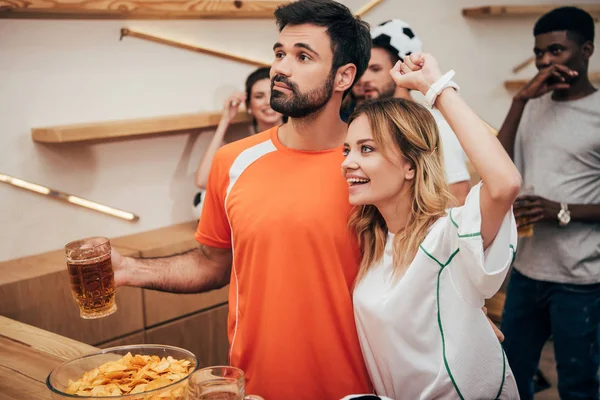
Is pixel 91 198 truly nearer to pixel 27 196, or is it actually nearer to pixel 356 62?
pixel 27 196

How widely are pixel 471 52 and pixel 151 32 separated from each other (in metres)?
2.51

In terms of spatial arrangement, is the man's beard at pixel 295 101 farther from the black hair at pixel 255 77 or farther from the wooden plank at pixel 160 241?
the black hair at pixel 255 77

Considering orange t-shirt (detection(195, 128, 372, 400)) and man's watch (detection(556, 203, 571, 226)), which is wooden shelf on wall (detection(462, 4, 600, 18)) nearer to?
man's watch (detection(556, 203, 571, 226))

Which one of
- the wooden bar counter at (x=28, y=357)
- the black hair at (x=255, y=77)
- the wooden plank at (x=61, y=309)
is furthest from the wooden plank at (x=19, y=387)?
the black hair at (x=255, y=77)

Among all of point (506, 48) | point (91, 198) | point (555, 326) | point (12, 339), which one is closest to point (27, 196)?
point (91, 198)

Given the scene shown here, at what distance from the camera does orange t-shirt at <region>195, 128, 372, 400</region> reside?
5.98 ft

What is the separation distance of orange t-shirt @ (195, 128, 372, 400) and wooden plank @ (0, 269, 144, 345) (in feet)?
4.11

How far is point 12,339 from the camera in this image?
2.08 meters

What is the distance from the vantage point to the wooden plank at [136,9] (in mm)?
2916

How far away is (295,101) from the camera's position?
1891 mm

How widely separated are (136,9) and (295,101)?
1.67 metres

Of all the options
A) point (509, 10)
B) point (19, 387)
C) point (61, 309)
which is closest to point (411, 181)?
point (19, 387)

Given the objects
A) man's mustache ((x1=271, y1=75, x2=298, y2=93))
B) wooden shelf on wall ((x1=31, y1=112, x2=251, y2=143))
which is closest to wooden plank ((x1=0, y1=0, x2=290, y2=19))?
wooden shelf on wall ((x1=31, y1=112, x2=251, y2=143))

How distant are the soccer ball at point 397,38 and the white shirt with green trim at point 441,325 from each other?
147 centimetres
